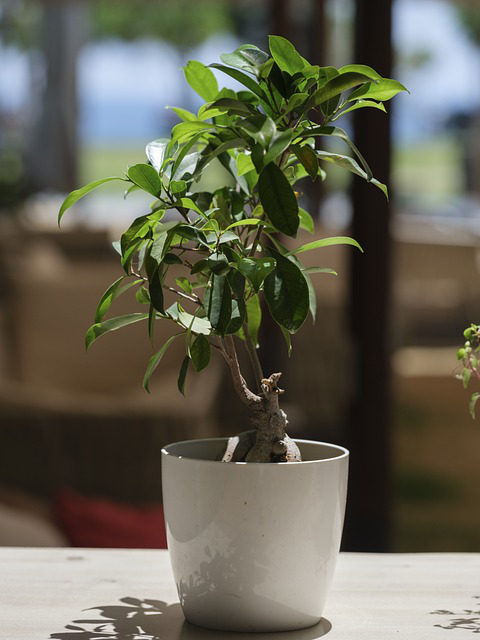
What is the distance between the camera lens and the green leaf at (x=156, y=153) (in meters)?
0.68

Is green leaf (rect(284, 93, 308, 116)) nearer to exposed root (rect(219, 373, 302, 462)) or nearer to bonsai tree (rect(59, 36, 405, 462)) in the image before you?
bonsai tree (rect(59, 36, 405, 462))

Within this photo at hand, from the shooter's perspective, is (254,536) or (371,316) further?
(371,316)

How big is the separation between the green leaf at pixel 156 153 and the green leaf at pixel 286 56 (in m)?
0.10

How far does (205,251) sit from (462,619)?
0.32m

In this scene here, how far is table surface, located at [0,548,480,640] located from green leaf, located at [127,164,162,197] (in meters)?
0.30

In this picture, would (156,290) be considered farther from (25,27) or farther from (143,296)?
(25,27)

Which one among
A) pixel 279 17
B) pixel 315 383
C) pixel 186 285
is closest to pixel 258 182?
pixel 186 285

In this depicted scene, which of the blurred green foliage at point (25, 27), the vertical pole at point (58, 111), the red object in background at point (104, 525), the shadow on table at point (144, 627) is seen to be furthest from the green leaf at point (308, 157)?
the blurred green foliage at point (25, 27)

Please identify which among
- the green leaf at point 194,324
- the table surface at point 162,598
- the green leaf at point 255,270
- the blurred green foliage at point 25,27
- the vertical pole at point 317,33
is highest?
the blurred green foliage at point 25,27

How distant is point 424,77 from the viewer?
84.1 feet

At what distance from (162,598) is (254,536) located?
162 mm

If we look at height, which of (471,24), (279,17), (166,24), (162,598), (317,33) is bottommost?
(162,598)

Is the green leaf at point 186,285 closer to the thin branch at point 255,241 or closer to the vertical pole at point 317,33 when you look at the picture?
the thin branch at point 255,241

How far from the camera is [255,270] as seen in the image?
0.63 metres
